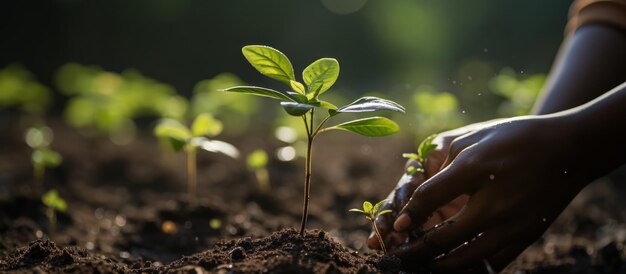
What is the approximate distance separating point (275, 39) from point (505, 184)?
8.87 metres

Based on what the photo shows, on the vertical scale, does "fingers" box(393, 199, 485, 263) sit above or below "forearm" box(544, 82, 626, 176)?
below

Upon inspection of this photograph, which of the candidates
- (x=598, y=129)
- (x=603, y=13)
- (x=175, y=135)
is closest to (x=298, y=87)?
(x=598, y=129)

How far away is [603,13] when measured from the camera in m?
2.67

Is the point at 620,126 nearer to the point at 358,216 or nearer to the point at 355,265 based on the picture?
the point at 355,265

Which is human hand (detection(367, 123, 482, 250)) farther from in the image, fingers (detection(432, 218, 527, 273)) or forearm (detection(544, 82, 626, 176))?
forearm (detection(544, 82, 626, 176))

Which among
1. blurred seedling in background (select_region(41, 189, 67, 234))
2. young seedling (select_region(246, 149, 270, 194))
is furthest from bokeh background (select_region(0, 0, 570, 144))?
blurred seedling in background (select_region(41, 189, 67, 234))

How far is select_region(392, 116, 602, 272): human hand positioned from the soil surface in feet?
0.62

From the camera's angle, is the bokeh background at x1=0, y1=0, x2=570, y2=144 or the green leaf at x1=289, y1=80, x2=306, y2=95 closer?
the green leaf at x1=289, y1=80, x2=306, y2=95

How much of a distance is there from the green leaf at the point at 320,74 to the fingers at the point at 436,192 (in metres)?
0.38

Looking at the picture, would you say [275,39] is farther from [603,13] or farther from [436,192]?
[436,192]

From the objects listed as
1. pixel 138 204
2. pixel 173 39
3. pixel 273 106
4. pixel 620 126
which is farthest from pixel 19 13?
pixel 620 126

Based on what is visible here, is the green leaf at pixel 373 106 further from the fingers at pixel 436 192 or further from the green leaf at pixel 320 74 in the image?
the fingers at pixel 436 192

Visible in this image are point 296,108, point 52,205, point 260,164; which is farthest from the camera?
point 260,164

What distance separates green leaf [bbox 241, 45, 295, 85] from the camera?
5.08 ft
